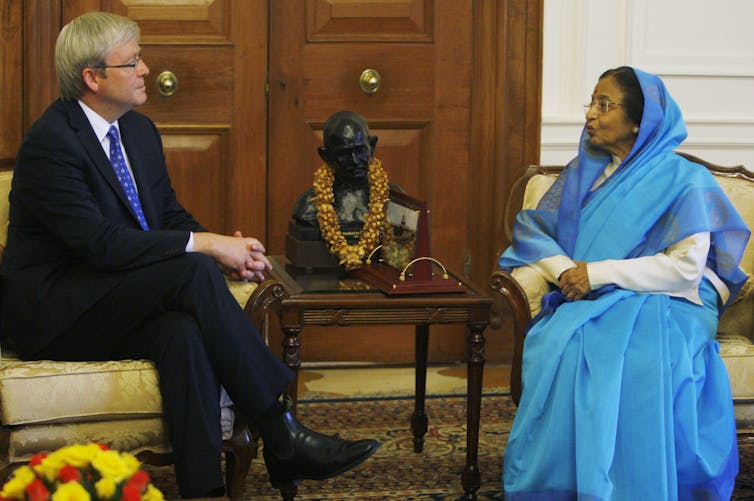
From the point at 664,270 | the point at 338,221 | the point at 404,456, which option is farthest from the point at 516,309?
the point at 404,456

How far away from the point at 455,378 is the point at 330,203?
4.61 feet

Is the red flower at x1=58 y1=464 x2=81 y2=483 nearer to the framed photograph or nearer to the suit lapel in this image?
the suit lapel

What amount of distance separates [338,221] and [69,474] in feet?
5.60

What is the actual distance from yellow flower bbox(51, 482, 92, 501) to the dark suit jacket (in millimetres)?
1257

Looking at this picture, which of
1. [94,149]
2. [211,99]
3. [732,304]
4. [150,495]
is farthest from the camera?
[211,99]

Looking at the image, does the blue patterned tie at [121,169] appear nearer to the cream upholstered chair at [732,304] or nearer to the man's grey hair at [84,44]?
the man's grey hair at [84,44]

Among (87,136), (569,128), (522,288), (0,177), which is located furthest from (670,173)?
(0,177)

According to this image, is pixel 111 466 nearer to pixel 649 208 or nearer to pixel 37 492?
pixel 37 492

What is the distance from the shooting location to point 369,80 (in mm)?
4582

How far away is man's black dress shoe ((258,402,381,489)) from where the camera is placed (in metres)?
3.10

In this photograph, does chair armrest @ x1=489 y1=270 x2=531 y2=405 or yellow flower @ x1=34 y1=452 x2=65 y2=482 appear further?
chair armrest @ x1=489 y1=270 x2=531 y2=405

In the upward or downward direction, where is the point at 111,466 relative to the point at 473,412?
upward

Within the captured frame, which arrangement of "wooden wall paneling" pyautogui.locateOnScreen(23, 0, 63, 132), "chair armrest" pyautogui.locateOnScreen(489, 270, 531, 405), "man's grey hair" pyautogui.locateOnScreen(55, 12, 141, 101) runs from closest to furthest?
"man's grey hair" pyautogui.locateOnScreen(55, 12, 141, 101) < "chair armrest" pyautogui.locateOnScreen(489, 270, 531, 405) < "wooden wall paneling" pyautogui.locateOnScreen(23, 0, 63, 132)

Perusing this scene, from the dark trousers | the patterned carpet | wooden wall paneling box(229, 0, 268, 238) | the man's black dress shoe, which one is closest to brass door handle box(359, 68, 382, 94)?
wooden wall paneling box(229, 0, 268, 238)
